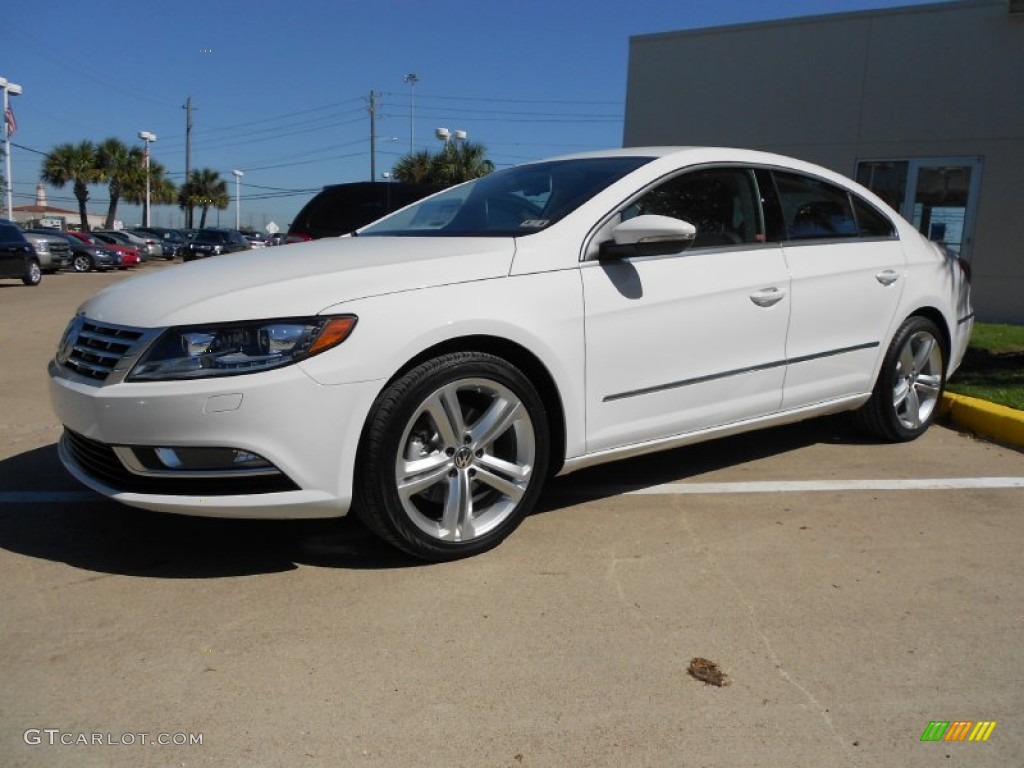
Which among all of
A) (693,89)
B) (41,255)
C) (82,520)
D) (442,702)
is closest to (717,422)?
(442,702)

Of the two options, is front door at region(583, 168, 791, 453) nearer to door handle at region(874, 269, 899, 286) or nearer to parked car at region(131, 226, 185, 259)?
door handle at region(874, 269, 899, 286)

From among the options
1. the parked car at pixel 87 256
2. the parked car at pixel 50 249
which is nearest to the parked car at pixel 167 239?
the parked car at pixel 87 256

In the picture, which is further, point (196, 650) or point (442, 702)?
point (196, 650)

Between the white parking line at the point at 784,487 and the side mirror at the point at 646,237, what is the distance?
48.6 inches

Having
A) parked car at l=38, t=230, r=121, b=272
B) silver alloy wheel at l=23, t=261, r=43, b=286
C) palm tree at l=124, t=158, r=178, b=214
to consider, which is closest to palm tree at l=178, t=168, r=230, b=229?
palm tree at l=124, t=158, r=178, b=214

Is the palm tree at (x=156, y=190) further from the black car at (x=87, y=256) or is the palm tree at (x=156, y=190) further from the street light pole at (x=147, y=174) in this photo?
the black car at (x=87, y=256)

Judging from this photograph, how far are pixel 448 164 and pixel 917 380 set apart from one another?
38.0 metres

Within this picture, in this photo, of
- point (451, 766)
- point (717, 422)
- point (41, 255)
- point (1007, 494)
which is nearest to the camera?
point (451, 766)

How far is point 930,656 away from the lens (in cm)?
250

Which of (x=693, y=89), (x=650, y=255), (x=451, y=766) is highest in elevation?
(x=693, y=89)

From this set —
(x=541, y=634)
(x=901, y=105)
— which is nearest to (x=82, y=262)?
(x=901, y=105)

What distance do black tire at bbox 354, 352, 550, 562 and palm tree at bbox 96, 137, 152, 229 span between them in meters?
60.1

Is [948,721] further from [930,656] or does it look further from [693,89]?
[693,89]

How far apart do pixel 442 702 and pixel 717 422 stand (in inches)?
79.5
